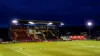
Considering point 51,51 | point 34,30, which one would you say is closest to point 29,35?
point 34,30

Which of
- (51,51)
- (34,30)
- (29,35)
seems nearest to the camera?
(51,51)

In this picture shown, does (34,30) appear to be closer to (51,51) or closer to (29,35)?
(29,35)

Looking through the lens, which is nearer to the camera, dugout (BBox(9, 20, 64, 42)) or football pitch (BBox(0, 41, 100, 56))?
football pitch (BBox(0, 41, 100, 56))

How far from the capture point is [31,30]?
81.7 meters

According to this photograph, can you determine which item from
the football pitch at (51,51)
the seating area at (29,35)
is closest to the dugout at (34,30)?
the seating area at (29,35)

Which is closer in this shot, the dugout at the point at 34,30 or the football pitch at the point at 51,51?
the football pitch at the point at 51,51

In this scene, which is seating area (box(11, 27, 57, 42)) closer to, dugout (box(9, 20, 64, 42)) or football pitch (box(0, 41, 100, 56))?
dugout (box(9, 20, 64, 42))

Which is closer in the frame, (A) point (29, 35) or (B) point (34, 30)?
(A) point (29, 35)

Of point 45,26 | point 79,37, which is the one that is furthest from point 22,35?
point 79,37

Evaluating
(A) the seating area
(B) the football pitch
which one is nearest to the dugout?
(A) the seating area

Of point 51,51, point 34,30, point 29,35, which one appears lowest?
point 51,51

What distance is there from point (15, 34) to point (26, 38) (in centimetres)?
440

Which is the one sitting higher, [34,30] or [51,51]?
[34,30]

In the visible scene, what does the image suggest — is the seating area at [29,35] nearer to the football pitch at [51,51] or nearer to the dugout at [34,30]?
the dugout at [34,30]
